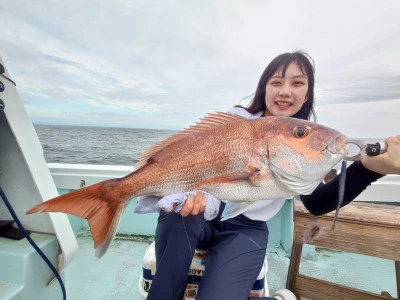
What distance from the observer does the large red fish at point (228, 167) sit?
1194 millimetres

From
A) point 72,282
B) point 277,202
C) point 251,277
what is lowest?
point 72,282

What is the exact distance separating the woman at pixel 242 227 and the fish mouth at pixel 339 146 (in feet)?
0.65

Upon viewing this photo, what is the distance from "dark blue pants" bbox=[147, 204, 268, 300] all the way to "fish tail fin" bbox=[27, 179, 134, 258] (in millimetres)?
346

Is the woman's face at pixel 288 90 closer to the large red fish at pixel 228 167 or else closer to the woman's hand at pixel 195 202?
the large red fish at pixel 228 167

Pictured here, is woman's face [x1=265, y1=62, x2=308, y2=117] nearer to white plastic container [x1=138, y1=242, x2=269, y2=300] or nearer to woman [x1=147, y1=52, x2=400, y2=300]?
woman [x1=147, y1=52, x2=400, y2=300]

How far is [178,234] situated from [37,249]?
0.73 meters

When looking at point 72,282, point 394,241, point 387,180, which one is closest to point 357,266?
point 387,180

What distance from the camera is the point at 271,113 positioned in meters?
1.93

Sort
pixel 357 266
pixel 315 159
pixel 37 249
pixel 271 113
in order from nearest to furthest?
pixel 315 159 → pixel 37 249 → pixel 271 113 → pixel 357 266

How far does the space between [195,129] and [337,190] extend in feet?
3.03

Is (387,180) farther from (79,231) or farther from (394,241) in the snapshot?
(79,231)

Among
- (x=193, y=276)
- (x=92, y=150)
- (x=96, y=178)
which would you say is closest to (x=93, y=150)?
(x=92, y=150)

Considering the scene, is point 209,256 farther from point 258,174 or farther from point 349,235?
point 349,235

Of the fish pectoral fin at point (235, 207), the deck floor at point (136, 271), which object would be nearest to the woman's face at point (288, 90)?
the fish pectoral fin at point (235, 207)
